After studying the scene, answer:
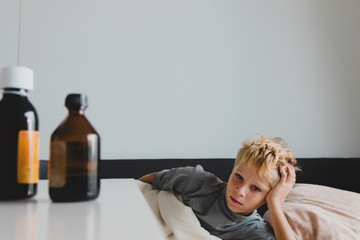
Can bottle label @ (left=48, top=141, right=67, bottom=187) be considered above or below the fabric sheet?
above

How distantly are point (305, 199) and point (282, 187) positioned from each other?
0.75 ft

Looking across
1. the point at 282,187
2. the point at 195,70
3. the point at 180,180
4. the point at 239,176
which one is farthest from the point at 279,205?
the point at 195,70

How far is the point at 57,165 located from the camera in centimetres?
47

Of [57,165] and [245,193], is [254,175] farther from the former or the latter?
Answer: [57,165]

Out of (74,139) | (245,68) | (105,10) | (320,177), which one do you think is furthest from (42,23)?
(320,177)

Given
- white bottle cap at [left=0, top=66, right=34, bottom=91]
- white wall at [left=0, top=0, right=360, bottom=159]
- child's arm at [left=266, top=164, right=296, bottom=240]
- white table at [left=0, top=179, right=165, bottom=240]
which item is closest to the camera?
white table at [left=0, top=179, right=165, bottom=240]

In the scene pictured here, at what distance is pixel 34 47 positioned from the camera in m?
1.49

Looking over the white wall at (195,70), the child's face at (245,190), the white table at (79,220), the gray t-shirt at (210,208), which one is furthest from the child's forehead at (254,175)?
the white table at (79,220)

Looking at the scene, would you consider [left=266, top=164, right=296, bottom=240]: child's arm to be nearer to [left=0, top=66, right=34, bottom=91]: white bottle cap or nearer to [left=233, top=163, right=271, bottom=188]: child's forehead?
[left=233, top=163, right=271, bottom=188]: child's forehead

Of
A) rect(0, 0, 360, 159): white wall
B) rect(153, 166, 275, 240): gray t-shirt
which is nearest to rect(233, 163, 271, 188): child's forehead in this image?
rect(153, 166, 275, 240): gray t-shirt

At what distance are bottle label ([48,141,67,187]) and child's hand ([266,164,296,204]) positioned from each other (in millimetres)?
873

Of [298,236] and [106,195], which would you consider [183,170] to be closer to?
[298,236]

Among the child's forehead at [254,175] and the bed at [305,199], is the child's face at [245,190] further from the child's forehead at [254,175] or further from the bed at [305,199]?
the bed at [305,199]

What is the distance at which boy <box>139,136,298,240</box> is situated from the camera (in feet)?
3.84
